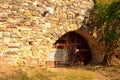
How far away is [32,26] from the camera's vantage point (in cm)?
910

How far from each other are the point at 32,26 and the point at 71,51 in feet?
8.64

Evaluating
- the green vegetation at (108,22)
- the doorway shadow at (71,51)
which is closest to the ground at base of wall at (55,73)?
the doorway shadow at (71,51)

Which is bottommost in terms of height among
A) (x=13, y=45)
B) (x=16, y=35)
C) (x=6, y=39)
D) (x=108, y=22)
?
(x=13, y=45)

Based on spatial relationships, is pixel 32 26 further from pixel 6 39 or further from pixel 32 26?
pixel 6 39

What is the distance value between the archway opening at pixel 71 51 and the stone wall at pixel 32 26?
1.10 metres

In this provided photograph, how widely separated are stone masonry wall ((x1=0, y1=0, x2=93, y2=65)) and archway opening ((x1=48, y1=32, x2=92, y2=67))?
3.62ft

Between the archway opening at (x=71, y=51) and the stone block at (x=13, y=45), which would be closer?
the stone block at (x=13, y=45)

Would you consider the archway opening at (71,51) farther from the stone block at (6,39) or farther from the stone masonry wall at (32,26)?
the stone block at (6,39)

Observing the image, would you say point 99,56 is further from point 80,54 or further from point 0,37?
point 0,37

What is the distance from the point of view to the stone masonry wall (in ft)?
28.6

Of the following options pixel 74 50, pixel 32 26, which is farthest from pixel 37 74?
pixel 74 50

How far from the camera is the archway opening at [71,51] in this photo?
10.8 m

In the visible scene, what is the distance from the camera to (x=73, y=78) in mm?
8617

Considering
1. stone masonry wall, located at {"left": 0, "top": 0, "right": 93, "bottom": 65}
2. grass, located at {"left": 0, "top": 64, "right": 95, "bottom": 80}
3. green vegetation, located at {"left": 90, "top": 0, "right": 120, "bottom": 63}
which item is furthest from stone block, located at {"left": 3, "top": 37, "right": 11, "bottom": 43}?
green vegetation, located at {"left": 90, "top": 0, "right": 120, "bottom": 63}
